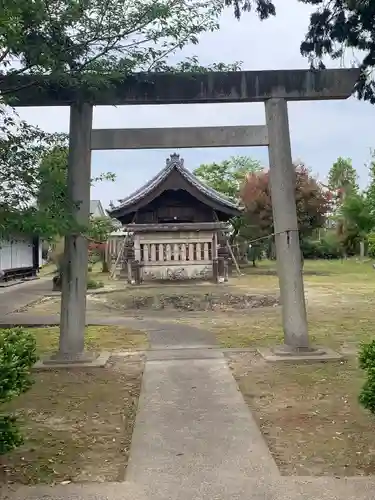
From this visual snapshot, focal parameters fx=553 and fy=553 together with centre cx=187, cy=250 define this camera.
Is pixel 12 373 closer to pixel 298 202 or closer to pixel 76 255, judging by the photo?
pixel 76 255

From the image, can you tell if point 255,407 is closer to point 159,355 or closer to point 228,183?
point 159,355

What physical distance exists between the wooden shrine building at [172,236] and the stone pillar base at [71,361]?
45.8ft

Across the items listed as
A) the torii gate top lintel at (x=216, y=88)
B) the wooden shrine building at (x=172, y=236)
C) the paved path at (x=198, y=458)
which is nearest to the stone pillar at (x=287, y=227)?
the torii gate top lintel at (x=216, y=88)

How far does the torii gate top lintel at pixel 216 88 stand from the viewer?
706 centimetres

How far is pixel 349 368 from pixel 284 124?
3.34 m

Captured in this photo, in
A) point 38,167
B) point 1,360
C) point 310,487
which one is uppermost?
point 38,167

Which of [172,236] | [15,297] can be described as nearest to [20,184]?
[15,297]

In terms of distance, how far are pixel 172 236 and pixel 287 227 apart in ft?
46.0

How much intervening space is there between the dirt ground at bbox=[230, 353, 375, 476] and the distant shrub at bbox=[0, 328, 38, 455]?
1761 mm

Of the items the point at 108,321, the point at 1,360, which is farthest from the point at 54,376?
the point at 108,321

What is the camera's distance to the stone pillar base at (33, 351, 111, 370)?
7020 mm

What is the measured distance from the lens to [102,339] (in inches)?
373

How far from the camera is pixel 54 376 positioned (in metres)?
6.61

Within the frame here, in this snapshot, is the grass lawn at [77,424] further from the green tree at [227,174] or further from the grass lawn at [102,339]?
the green tree at [227,174]
